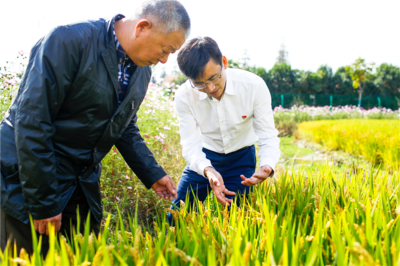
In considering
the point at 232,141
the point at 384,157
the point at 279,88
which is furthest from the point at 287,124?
the point at 279,88

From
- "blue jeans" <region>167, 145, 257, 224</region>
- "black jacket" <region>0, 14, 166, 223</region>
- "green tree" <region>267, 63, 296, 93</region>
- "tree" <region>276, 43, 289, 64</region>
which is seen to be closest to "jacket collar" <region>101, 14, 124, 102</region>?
"black jacket" <region>0, 14, 166, 223</region>

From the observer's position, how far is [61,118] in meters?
1.61

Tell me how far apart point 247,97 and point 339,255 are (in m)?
1.68

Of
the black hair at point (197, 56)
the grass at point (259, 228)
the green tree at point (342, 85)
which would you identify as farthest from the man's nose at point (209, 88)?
the green tree at point (342, 85)

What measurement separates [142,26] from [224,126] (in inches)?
46.7

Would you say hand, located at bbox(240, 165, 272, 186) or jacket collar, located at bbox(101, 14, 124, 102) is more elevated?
jacket collar, located at bbox(101, 14, 124, 102)

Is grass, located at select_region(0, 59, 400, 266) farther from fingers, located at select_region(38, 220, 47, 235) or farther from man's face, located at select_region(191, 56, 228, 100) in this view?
man's face, located at select_region(191, 56, 228, 100)

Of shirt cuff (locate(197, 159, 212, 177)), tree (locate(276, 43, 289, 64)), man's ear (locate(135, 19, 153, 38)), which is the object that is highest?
tree (locate(276, 43, 289, 64))

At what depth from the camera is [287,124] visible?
1189 cm

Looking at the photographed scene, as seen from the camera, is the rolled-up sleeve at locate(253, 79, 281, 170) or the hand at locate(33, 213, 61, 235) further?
the rolled-up sleeve at locate(253, 79, 281, 170)

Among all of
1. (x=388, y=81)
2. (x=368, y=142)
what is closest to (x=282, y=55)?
(x=388, y=81)

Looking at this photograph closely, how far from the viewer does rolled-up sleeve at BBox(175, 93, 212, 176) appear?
238cm

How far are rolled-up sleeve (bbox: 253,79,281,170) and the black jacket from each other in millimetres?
1032

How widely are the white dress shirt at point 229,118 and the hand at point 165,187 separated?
280 millimetres
